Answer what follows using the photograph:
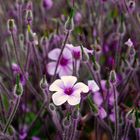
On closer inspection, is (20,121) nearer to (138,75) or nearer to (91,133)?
(91,133)

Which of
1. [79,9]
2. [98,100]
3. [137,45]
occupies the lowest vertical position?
[98,100]

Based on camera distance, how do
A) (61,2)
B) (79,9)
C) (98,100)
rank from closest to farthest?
(98,100) → (79,9) → (61,2)

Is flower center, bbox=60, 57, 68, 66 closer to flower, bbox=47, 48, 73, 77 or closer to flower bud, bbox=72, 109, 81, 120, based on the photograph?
flower, bbox=47, 48, 73, 77

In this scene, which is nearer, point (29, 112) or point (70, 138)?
point (70, 138)

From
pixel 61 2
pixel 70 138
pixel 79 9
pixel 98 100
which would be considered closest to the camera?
pixel 70 138

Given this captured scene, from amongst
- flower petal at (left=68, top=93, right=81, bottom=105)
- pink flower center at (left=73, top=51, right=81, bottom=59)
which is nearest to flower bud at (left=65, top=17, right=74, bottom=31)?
pink flower center at (left=73, top=51, right=81, bottom=59)

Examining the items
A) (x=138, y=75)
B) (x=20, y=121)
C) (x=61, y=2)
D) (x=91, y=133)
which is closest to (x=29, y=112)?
(x=20, y=121)

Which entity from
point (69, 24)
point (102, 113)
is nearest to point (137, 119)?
point (102, 113)
